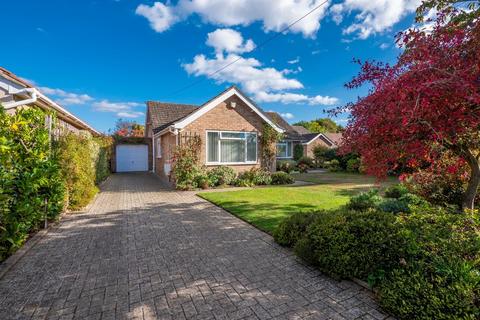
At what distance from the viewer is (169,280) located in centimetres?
357

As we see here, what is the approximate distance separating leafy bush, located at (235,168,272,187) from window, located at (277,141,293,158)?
1398 cm

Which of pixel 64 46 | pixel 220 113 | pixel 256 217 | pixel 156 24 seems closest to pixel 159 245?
pixel 256 217

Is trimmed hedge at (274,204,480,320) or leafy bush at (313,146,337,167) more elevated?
leafy bush at (313,146,337,167)

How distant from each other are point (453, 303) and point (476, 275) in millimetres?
498

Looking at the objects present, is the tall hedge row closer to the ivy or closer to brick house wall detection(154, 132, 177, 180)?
brick house wall detection(154, 132, 177, 180)

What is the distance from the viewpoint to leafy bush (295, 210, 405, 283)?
3459 millimetres

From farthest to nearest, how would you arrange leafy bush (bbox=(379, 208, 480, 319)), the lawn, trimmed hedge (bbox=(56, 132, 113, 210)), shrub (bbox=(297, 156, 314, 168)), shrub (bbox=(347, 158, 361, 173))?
shrub (bbox=(297, 156, 314, 168)) → shrub (bbox=(347, 158, 361, 173)) → trimmed hedge (bbox=(56, 132, 113, 210)) → the lawn → leafy bush (bbox=(379, 208, 480, 319))

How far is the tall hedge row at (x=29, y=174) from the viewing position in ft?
13.3

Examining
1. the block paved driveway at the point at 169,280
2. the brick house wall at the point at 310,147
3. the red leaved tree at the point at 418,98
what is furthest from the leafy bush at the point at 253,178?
the brick house wall at the point at 310,147

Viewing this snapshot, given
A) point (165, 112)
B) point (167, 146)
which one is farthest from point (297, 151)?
point (167, 146)

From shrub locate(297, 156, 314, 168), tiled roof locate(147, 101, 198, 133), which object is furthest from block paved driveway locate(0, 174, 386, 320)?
shrub locate(297, 156, 314, 168)

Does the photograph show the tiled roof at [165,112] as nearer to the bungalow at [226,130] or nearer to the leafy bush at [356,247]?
the bungalow at [226,130]

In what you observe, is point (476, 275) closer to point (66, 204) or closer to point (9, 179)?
point (9, 179)

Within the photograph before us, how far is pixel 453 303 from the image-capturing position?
248 centimetres
